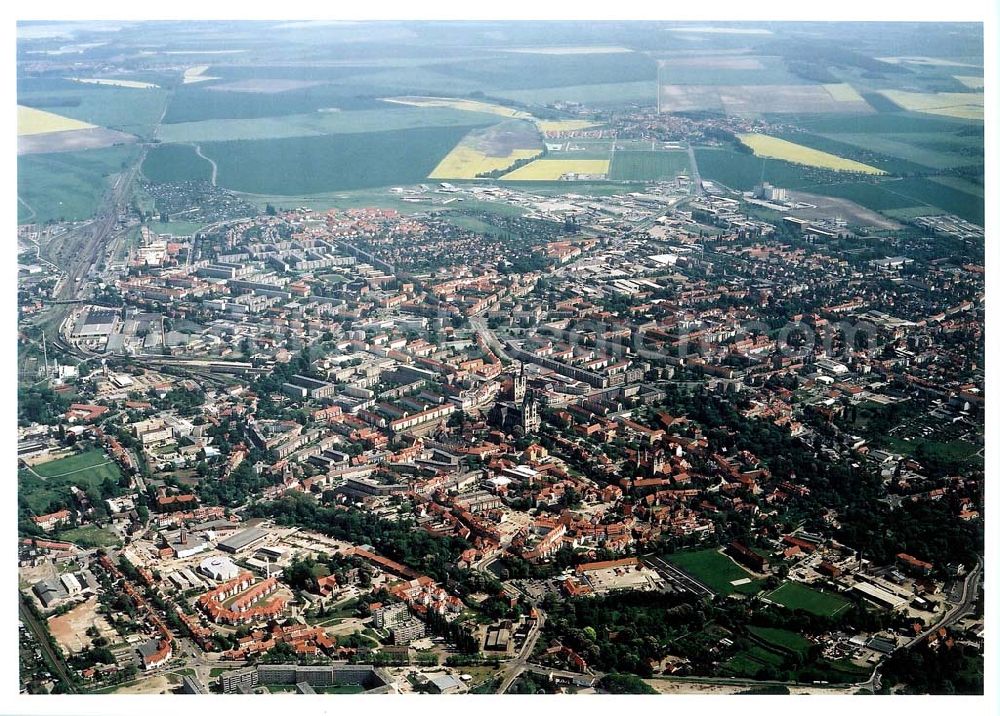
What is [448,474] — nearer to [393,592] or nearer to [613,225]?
[393,592]

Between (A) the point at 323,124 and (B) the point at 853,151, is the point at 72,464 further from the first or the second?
(B) the point at 853,151

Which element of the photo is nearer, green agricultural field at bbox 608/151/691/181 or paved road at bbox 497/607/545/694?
paved road at bbox 497/607/545/694

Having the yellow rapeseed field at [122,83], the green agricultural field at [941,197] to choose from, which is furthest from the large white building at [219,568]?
the yellow rapeseed field at [122,83]

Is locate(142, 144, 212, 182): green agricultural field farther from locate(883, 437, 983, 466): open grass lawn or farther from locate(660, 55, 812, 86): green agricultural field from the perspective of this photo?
locate(883, 437, 983, 466): open grass lawn

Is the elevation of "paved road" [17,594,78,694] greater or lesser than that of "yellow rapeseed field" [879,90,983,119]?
lesser

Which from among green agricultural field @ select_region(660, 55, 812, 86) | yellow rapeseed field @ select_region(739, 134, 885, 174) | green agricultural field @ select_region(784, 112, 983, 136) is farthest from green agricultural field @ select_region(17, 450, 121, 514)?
yellow rapeseed field @ select_region(739, 134, 885, 174)

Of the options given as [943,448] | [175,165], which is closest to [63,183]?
[175,165]
